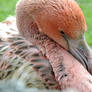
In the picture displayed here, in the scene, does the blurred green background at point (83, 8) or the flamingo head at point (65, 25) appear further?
the blurred green background at point (83, 8)

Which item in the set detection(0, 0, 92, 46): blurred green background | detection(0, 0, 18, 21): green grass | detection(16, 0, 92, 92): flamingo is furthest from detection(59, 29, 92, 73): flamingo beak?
detection(0, 0, 18, 21): green grass

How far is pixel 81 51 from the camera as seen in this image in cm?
391

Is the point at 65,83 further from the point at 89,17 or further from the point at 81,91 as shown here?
the point at 89,17

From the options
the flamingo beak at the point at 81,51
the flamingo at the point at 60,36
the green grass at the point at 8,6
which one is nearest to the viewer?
the flamingo at the point at 60,36

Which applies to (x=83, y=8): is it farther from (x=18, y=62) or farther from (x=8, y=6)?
(x=18, y=62)

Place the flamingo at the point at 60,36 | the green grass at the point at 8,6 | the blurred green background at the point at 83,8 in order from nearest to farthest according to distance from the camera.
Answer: the flamingo at the point at 60,36 < the blurred green background at the point at 83,8 < the green grass at the point at 8,6

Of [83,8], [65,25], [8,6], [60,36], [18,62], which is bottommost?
[83,8]

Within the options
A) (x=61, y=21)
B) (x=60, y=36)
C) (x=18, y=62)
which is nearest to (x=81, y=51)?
(x=60, y=36)

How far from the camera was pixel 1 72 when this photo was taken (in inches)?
157

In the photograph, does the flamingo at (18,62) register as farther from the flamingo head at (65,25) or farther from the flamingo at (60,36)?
the flamingo head at (65,25)

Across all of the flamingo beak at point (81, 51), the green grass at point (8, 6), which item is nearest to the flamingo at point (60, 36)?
the flamingo beak at point (81, 51)

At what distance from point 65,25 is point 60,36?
0.22 meters

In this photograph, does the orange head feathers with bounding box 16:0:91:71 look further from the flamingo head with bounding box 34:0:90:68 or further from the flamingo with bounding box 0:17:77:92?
the flamingo with bounding box 0:17:77:92

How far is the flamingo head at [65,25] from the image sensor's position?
3.74 meters
